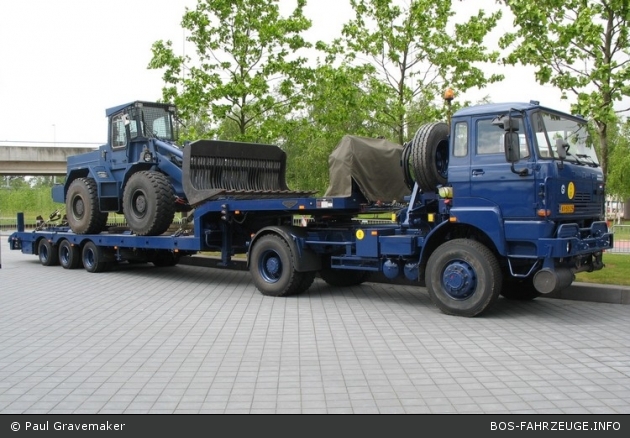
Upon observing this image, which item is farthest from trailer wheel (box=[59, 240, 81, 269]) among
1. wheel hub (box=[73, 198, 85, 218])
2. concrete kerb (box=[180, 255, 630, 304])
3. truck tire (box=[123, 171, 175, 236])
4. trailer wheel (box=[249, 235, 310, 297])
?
concrete kerb (box=[180, 255, 630, 304])

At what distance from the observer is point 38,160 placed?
39750 millimetres

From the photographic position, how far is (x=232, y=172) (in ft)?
43.2

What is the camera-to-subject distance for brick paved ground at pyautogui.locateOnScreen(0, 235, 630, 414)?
5.37 meters

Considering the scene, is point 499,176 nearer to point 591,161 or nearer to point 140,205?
point 591,161

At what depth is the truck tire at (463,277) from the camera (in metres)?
8.77

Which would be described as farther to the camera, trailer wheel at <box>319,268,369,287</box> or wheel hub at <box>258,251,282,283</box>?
trailer wheel at <box>319,268,369,287</box>

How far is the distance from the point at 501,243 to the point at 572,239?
0.90 metres

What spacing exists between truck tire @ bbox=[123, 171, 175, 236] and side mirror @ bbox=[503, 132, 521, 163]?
7.34 metres

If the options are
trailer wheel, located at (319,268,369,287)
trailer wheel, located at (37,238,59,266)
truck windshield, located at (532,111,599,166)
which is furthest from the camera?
trailer wheel, located at (37,238,59,266)

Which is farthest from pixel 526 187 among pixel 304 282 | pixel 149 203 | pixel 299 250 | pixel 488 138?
pixel 149 203

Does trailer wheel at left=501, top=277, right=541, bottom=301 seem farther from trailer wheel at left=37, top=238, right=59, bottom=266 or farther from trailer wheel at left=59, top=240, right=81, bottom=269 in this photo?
trailer wheel at left=37, top=238, right=59, bottom=266
